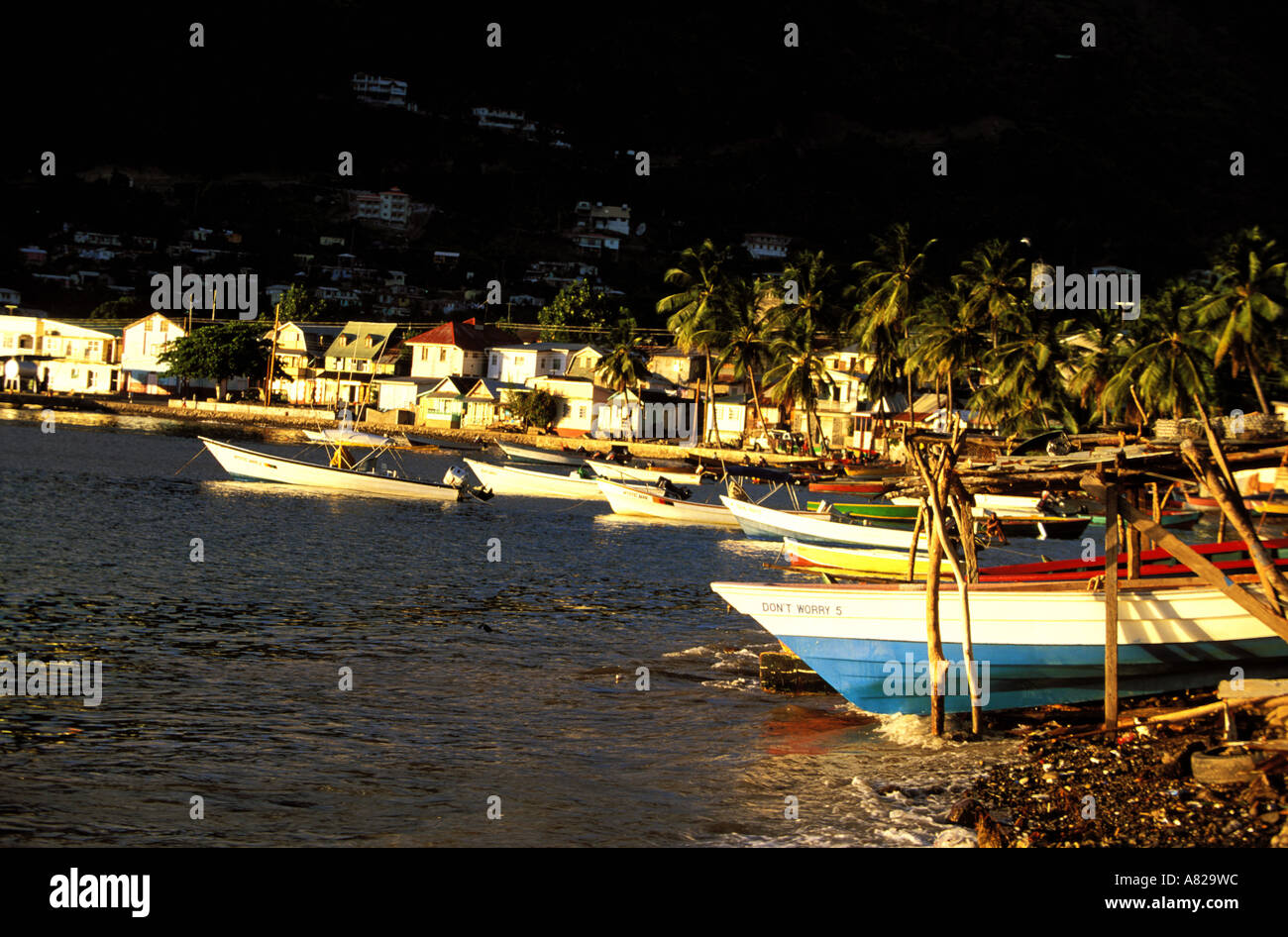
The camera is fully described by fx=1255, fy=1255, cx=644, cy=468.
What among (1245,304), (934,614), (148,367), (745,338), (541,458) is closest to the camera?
(934,614)

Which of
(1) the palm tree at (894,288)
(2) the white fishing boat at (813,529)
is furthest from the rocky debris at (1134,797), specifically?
(1) the palm tree at (894,288)

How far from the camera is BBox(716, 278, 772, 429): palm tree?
86312 mm

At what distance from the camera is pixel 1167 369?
62688mm

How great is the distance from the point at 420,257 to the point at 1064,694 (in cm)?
17465

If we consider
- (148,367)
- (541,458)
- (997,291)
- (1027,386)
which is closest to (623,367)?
(541,458)

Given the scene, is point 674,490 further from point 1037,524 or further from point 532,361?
point 532,361

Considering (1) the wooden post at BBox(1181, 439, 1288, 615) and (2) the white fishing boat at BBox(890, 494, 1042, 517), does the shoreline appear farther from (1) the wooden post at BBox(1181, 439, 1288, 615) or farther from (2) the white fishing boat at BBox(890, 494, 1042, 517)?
(1) the wooden post at BBox(1181, 439, 1288, 615)

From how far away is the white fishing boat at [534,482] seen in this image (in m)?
61.3

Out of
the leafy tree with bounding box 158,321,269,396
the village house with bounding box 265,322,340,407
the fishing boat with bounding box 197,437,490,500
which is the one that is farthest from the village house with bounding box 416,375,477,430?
the fishing boat with bounding box 197,437,490,500

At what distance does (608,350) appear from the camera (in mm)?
100188

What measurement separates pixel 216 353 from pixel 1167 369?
77.0 meters

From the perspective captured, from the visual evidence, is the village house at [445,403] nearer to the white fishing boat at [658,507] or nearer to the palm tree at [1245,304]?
the white fishing boat at [658,507]
